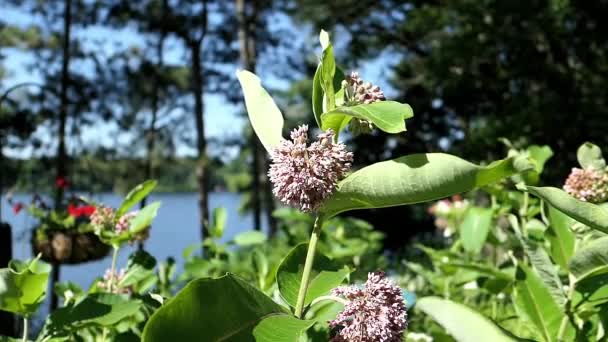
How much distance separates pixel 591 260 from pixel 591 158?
23 centimetres

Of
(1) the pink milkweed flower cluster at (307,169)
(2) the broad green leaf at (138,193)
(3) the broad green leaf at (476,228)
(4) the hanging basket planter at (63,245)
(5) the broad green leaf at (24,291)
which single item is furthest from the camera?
(4) the hanging basket planter at (63,245)

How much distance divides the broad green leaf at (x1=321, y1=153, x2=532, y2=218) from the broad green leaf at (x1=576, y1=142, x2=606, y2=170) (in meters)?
0.48

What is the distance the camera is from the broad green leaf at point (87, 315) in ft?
2.68

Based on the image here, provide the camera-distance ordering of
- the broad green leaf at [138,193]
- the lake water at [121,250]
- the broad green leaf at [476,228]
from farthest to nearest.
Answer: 1. the lake water at [121,250]
2. the broad green leaf at [476,228]
3. the broad green leaf at [138,193]

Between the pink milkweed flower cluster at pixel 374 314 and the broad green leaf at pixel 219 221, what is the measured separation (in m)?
1.01

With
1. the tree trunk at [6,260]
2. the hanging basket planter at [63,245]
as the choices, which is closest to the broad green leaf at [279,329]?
the tree trunk at [6,260]

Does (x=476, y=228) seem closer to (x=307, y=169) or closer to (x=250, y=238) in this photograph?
(x=250, y=238)

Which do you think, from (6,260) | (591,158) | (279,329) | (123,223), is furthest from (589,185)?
(6,260)

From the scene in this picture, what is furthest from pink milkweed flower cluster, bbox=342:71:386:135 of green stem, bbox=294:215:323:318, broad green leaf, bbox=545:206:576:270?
broad green leaf, bbox=545:206:576:270

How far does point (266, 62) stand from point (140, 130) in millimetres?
3264

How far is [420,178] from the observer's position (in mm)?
533

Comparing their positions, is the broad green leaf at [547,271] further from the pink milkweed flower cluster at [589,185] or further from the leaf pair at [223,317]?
the leaf pair at [223,317]

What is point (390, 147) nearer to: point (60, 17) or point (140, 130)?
point (140, 130)

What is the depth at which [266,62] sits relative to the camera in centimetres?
1280
